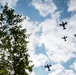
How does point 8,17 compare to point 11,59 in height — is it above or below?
above

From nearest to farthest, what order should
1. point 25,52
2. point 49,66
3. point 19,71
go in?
point 19,71, point 25,52, point 49,66

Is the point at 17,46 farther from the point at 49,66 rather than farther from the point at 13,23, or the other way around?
the point at 49,66

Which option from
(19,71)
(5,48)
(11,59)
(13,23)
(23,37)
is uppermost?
(13,23)

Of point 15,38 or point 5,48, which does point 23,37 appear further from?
point 5,48

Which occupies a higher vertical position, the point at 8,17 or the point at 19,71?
the point at 8,17

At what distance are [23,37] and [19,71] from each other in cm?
491

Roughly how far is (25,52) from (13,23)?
4512 millimetres

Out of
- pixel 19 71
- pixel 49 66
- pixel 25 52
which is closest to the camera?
pixel 19 71

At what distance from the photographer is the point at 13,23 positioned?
26.8 m

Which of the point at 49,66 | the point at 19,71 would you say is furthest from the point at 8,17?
the point at 49,66

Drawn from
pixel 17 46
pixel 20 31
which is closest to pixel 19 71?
pixel 17 46

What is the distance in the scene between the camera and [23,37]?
26.3 m

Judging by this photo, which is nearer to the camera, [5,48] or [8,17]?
[5,48]

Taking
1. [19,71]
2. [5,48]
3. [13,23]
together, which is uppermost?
[13,23]
